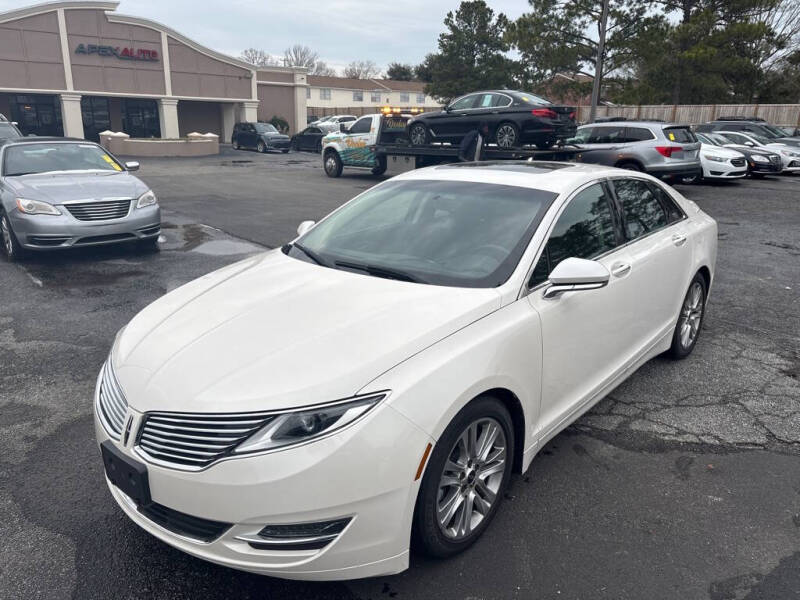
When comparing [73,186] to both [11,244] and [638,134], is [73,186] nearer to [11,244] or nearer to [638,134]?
[11,244]

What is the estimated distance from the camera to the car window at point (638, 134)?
49.2ft

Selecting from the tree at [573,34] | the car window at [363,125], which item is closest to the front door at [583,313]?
the car window at [363,125]

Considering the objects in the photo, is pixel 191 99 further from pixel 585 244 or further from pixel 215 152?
pixel 585 244

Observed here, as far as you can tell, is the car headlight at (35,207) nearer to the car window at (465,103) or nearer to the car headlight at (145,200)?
the car headlight at (145,200)

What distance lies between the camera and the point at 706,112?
32312 millimetres

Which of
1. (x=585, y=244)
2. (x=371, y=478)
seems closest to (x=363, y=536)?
(x=371, y=478)

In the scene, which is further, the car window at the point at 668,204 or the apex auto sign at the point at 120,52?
the apex auto sign at the point at 120,52

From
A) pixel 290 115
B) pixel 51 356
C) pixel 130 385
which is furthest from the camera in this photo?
pixel 290 115

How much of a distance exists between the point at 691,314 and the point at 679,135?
38.8ft

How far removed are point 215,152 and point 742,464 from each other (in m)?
31.9

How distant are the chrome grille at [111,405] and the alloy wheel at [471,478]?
1333 millimetres

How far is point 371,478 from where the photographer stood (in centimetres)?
223

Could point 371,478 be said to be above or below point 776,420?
above

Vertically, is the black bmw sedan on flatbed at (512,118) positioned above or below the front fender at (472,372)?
above
